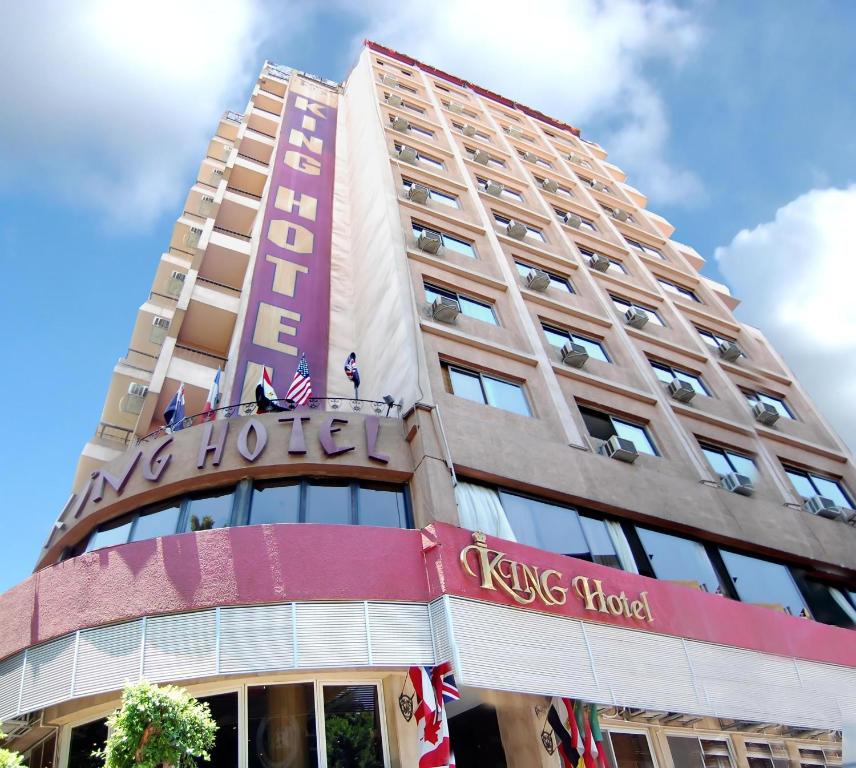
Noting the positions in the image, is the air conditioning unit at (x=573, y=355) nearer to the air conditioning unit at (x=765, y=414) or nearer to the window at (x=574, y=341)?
the window at (x=574, y=341)

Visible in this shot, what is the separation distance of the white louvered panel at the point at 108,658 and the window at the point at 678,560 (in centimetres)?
1090

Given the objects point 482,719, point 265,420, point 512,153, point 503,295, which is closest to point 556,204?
point 512,153

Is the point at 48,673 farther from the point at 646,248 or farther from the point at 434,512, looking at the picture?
the point at 646,248

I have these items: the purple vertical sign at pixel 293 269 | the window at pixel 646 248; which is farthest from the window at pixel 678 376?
the purple vertical sign at pixel 293 269

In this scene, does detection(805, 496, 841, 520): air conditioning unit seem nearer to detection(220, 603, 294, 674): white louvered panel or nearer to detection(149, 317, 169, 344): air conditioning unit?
detection(220, 603, 294, 674): white louvered panel

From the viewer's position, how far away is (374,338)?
63.5 ft

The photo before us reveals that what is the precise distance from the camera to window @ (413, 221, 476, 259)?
2327 centimetres

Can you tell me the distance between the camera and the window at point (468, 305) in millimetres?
20359

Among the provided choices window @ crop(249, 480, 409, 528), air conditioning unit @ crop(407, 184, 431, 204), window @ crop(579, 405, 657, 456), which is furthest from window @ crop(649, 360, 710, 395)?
window @ crop(249, 480, 409, 528)

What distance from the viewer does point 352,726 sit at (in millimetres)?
10688

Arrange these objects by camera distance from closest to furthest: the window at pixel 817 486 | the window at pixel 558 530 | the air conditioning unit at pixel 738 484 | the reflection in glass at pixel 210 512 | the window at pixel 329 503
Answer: the reflection in glass at pixel 210 512 → the window at pixel 329 503 → the window at pixel 558 530 → the air conditioning unit at pixel 738 484 → the window at pixel 817 486

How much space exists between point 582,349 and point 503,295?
325 centimetres

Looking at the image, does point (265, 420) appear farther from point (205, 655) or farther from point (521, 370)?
point (521, 370)

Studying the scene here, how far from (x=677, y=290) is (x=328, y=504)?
23.4 meters
